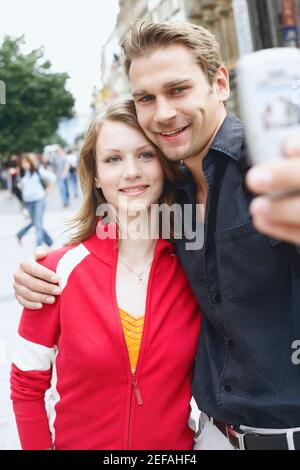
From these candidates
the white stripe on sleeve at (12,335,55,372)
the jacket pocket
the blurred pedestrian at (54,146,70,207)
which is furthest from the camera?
the blurred pedestrian at (54,146,70,207)

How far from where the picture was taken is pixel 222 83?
77.9 inches

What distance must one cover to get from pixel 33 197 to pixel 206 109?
24.9 ft

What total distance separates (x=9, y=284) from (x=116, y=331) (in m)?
5.70

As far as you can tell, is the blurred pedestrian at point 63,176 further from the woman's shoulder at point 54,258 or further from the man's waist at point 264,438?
the man's waist at point 264,438

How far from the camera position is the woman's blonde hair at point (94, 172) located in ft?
6.45

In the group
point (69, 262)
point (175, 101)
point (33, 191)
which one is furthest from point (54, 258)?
point (33, 191)

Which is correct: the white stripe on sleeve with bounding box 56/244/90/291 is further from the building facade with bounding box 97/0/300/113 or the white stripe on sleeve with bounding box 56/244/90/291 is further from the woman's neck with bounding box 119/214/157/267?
the building facade with bounding box 97/0/300/113

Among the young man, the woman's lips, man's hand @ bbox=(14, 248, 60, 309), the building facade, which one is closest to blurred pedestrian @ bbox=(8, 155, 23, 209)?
the building facade

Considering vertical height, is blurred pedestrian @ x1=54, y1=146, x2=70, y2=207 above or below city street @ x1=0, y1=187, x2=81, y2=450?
above

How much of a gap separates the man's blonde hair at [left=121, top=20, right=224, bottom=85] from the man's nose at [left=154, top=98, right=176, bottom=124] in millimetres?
181

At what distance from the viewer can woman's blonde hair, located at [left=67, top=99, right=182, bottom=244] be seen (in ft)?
6.45

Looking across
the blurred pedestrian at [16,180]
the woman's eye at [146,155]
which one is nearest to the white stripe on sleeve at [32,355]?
the woman's eye at [146,155]

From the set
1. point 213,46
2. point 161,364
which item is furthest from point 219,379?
point 213,46

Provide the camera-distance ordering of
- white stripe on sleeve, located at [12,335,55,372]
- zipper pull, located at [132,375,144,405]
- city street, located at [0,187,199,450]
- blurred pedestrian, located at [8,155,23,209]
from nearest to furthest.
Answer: zipper pull, located at [132,375,144,405], white stripe on sleeve, located at [12,335,55,372], city street, located at [0,187,199,450], blurred pedestrian, located at [8,155,23,209]
